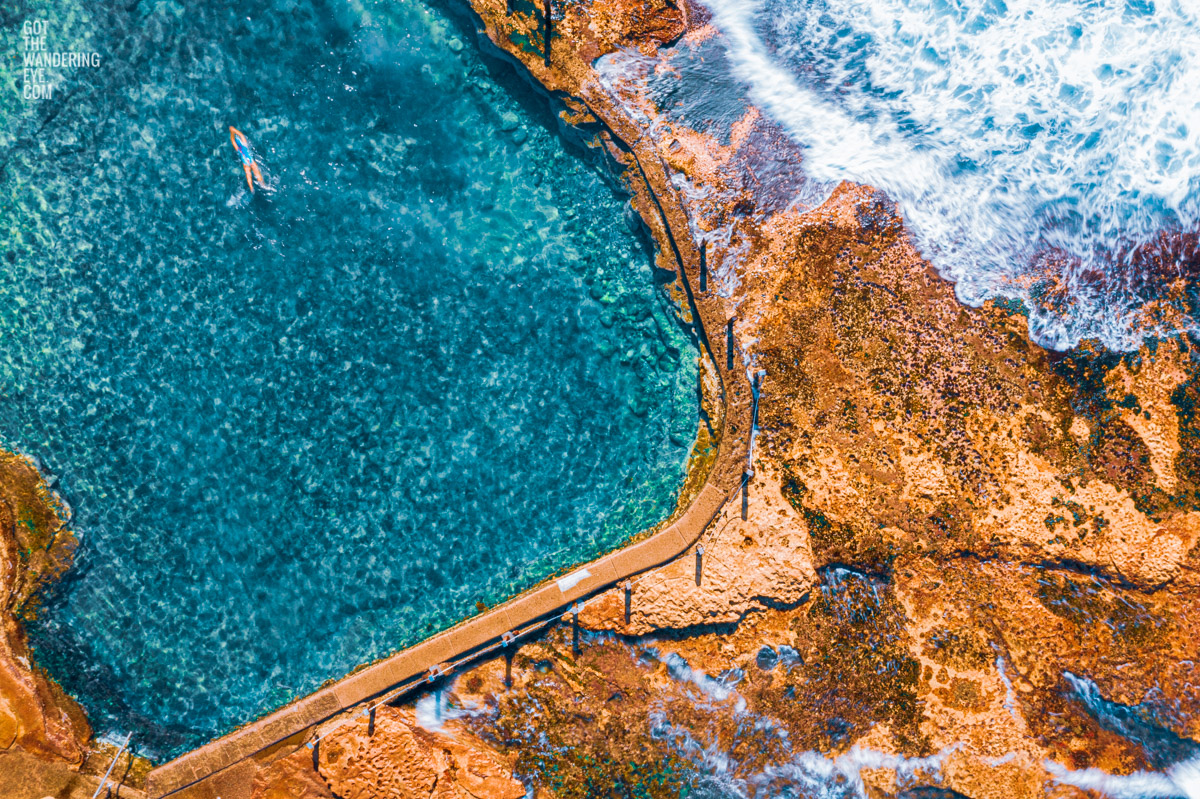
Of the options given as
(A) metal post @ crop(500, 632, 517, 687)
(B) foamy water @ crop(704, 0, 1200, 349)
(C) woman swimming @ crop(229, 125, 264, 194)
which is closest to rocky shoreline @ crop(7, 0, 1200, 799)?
(A) metal post @ crop(500, 632, 517, 687)

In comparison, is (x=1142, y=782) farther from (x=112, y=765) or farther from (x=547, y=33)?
(x=112, y=765)

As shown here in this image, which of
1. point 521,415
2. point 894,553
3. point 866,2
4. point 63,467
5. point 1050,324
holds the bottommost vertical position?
point 894,553

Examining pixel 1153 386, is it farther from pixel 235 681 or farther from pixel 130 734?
pixel 130 734

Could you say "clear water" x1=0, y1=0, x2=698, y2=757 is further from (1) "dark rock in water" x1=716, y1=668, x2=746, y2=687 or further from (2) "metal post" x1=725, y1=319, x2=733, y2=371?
(1) "dark rock in water" x1=716, y1=668, x2=746, y2=687

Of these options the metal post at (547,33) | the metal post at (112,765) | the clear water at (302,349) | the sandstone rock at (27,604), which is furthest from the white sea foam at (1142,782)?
the sandstone rock at (27,604)

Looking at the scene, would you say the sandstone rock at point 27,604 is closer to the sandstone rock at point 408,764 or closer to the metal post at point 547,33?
the sandstone rock at point 408,764

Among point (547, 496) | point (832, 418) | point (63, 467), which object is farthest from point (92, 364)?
point (832, 418)
